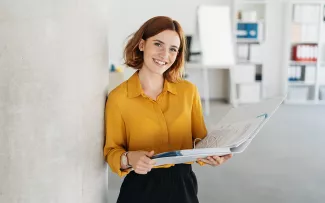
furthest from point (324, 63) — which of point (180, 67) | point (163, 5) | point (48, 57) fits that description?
point (48, 57)

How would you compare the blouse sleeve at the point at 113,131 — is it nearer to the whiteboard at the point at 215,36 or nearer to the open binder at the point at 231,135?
the open binder at the point at 231,135

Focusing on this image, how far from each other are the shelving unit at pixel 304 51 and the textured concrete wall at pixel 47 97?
5896mm

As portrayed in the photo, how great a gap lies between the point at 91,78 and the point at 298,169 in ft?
8.78

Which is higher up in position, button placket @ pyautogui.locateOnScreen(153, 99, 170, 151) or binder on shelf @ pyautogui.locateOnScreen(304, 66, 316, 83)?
button placket @ pyautogui.locateOnScreen(153, 99, 170, 151)

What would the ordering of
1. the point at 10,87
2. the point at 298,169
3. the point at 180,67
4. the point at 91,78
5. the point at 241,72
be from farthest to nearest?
the point at 241,72, the point at 298,169, the point at 180,67, the point at 91,78, the point at 10,87

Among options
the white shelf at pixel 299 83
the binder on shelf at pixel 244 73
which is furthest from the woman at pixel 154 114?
the white shelf at pixel 299 83

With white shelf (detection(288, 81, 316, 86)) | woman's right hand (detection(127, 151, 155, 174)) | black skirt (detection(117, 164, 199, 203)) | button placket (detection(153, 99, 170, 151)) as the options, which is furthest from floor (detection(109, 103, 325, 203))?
white shelf (detection(288, 81, 316, 86))

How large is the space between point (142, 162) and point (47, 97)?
29 centimetres

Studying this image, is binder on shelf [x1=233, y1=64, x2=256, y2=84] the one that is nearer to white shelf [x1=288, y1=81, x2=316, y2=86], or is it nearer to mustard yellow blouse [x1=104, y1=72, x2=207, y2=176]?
white shelf [x1=288, y1=81, x2=316, y2=86]

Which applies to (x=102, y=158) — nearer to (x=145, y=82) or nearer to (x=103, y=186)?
(x=103, y=186)

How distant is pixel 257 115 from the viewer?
1.16 meters

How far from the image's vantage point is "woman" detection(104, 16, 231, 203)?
1.16 m

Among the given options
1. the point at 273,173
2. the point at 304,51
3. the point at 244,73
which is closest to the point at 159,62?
the point at 273,173

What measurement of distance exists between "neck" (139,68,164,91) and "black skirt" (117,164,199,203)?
0.24 m
